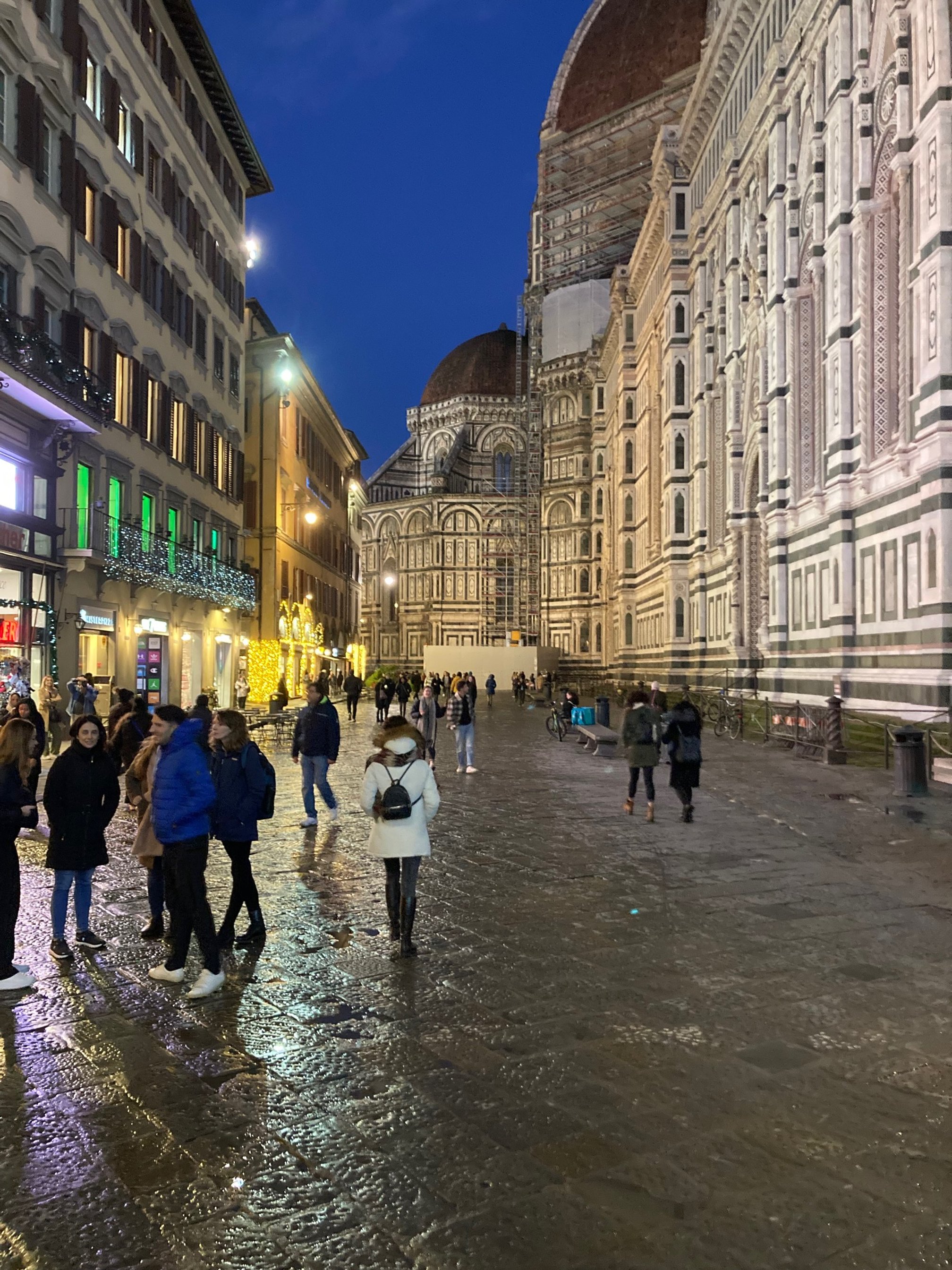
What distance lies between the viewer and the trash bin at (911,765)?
13672 millimetres

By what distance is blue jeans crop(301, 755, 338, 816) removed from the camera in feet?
39.2

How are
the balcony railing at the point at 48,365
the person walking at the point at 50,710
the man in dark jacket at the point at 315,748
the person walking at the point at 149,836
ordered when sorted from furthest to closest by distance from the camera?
the balcony railing at the point at 48,365 < the person walking at the point at 50,710 < the man in dark jacket at the point at 315,748 < the person walking at the point at 149,836

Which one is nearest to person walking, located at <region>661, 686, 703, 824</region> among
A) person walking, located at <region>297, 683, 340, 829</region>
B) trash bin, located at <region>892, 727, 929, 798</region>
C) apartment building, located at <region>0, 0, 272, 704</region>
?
trash bin, located at <region>892, 727, 929, 798</region>

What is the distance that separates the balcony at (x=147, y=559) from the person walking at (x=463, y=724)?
8791 mm

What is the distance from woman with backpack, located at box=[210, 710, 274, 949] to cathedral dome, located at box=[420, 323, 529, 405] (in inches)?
3580

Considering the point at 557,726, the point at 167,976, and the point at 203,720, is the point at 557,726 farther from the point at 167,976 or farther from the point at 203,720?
Answer: the point at 167,976

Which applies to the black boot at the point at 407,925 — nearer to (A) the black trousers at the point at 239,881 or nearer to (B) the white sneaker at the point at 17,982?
(A) the black trousers at the point at 239,881

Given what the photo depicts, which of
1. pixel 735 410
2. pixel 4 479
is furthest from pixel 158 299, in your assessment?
pixel 735 410

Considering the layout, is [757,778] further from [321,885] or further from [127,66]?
[127,66]

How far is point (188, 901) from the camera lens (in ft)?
19.4

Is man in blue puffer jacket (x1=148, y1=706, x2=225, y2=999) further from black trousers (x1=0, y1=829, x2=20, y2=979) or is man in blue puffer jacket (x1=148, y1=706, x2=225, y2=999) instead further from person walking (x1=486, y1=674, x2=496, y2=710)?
person walking (x1=486, y1=674, x2=496, y2=710)

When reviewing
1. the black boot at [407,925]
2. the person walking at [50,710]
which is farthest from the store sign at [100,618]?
the black boot at [407,925]

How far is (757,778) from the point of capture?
16719 millimetres

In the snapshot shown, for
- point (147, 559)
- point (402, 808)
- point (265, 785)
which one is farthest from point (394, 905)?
point (147, 559)
